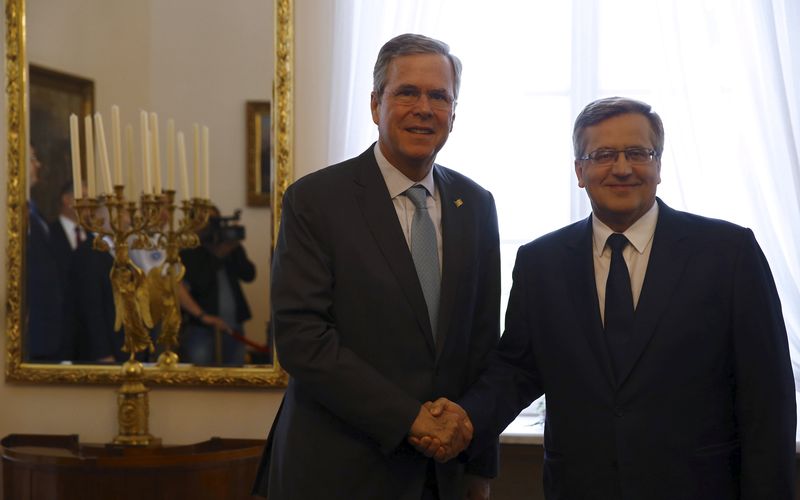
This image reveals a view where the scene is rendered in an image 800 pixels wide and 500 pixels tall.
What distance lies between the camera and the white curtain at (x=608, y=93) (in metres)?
3.01

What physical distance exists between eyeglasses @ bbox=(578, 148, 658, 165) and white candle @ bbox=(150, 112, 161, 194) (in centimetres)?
157

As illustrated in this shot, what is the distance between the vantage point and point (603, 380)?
6.36 feet

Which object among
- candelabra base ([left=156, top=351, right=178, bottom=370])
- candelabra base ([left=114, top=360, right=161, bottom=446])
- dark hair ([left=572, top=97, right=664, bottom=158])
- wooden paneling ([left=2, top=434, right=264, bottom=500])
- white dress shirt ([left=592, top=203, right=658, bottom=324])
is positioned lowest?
wooden paneling ([left=2, top=434, right=264, bottom=500])

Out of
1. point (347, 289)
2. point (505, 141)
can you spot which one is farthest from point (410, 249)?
point (505, 141)

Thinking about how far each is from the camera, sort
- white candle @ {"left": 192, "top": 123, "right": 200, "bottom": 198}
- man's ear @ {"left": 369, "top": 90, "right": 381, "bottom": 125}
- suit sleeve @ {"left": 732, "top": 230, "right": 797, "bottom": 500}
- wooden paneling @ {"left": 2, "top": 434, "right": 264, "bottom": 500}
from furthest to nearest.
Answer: white candle @ {"left": 192, "top": 123, "right": 200, "bottom": 198} < wooden paneling @ {"left": 2, "top": 434, "right": 264, "bottom": 500} < man's ear @ {"left": 369, "top": 90, "right": 381, "bottom": 125} < suit sleeve @ {"left": 732, "top": 230, "right": 797, "bottom": 500}

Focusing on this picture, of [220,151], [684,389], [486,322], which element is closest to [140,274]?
[220,151]

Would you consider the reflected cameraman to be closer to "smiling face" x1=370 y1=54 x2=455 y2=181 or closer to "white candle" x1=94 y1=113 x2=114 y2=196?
"white candle" x1=94 y1=113 x2=114 y2=196

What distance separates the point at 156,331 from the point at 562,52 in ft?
5.43

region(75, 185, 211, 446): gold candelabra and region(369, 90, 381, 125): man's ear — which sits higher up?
region(369, 90, 381, 125): man's ear

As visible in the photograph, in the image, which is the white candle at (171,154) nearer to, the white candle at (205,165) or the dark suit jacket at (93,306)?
the white candle at (205,165)

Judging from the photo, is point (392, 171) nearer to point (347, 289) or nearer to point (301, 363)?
point (347, 289)

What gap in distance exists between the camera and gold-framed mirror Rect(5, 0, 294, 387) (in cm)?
309

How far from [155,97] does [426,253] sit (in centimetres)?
153

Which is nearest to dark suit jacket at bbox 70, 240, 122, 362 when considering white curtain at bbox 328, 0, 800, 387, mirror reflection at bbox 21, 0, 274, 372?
mirror reflection at bbox 21, 0, 274, 372
